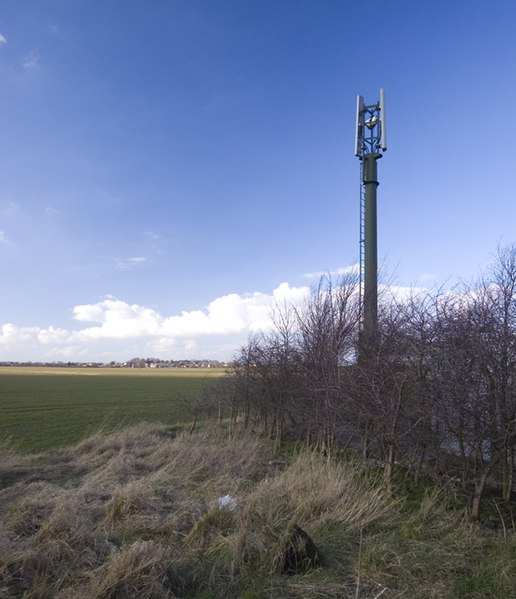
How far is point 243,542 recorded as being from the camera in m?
4.32

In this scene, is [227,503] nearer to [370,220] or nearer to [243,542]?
[243,542]

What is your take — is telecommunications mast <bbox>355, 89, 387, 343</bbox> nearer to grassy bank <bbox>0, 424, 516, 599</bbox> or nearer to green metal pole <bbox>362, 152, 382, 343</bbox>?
green metal pole <bbox>362, 152, 382, 343</bbox>

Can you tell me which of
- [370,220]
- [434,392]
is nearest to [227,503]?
[434,392]

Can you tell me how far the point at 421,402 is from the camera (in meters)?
6.63

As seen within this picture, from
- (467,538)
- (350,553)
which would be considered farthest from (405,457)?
(350,553)

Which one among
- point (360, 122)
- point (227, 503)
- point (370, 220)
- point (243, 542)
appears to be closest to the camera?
point (243, 542)

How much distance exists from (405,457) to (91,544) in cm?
538

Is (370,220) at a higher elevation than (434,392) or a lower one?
higher

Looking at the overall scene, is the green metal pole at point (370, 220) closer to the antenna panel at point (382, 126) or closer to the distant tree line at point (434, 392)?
the antenna panel at point (382, 126)

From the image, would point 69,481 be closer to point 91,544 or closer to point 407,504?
point 91,544

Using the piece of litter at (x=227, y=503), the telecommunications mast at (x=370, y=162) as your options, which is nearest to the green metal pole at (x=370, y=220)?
the telecommunications mast at (x=370, y=162)

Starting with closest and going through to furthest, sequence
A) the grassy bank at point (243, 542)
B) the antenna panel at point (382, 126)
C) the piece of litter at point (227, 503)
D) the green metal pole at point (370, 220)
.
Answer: the grassy bank at point (243, 542), the piece of litter at point (227, 503), the green metal pole at point (370, 220), the antenna panel at point (382, 126)

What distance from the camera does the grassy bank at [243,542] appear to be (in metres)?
3.67

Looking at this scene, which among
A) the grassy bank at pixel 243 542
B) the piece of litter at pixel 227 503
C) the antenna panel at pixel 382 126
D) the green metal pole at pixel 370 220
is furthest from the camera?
the antenna panel at pixel 382 126
